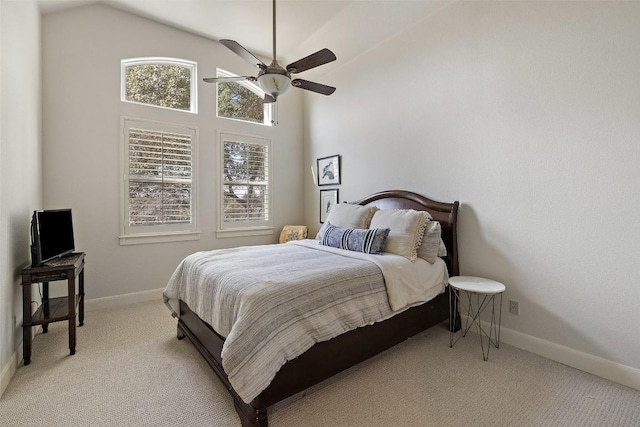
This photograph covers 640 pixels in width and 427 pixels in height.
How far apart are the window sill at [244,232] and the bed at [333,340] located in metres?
1.75

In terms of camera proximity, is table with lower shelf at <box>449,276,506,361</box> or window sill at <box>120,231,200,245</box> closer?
table with lower shelf at <box>449,276,506,361</box>

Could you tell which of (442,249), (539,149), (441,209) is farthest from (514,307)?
(539,149)

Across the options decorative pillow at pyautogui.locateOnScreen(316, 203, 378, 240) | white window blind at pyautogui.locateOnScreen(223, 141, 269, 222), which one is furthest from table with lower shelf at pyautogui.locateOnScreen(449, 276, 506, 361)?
white window blind at pyautogui.locateOnScreen(223, 141, 269, 222)

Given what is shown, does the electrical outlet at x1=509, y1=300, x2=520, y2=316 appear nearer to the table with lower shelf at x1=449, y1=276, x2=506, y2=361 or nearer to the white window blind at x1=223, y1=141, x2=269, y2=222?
the table with lower shelf at x1=449, y1=276, x2=506, y2=361

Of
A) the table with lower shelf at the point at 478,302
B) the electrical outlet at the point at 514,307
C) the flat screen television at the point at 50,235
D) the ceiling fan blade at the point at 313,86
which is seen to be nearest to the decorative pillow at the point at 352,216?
the table with lower shelf at the point at 478,302

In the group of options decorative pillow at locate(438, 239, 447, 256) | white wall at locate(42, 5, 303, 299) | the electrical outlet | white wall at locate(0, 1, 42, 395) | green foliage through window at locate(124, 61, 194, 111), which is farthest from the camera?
green foliage through window at locate(124, 61, 194, 111)

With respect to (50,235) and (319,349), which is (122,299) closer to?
(50,235)

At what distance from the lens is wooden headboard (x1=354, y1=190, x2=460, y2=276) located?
2.91 m

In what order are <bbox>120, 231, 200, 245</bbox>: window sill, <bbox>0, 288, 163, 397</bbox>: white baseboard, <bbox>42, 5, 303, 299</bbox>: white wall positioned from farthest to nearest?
<bbox>120, 231, 200, 245</bbox>: window sill, <bbox>0, 288, 163, 397</bbox>: white baseboard, <bbox>42, 5, 303, 299</bbox>: white wall

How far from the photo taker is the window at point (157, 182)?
3629 millimetres

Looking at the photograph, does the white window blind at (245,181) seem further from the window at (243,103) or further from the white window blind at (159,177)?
the white window blind at (159,177)

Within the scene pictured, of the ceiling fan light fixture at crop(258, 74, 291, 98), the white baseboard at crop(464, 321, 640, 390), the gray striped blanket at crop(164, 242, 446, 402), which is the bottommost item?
the white baseboard at crop(464, 321, 640, 390)

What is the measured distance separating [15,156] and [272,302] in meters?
2.42

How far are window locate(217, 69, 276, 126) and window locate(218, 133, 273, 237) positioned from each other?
34 centimetres
